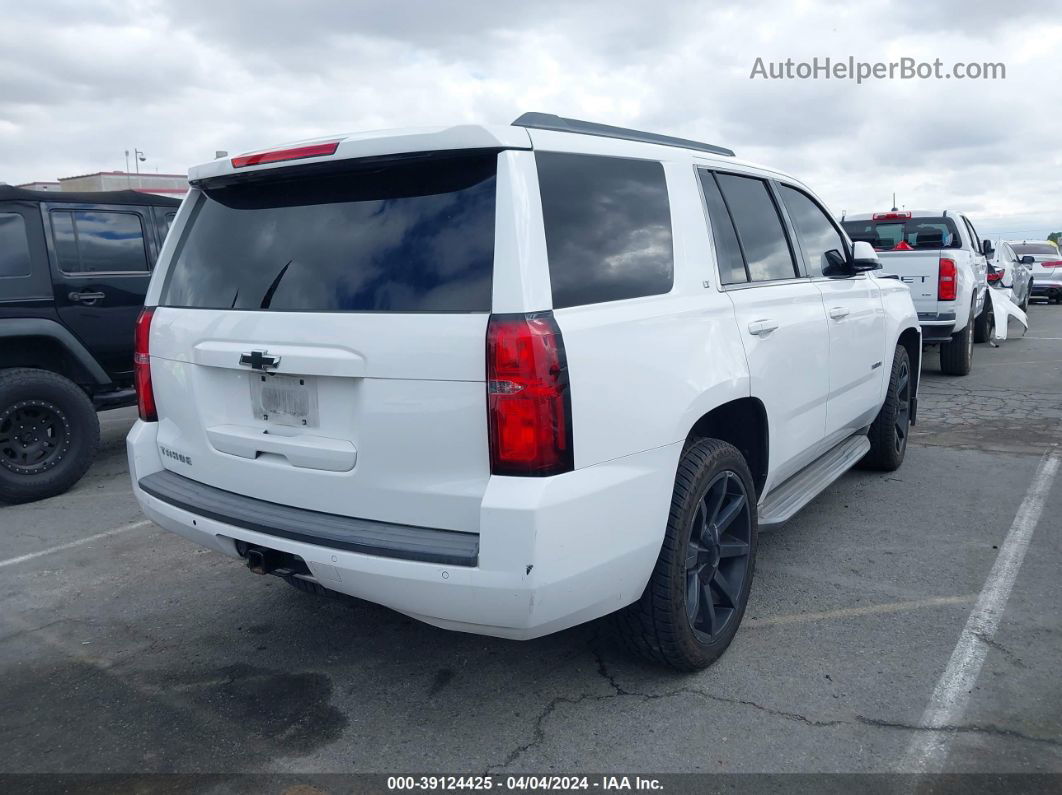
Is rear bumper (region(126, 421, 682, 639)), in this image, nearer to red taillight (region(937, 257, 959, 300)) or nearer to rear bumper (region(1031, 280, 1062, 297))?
red taillight (region(937, 257, 959, 300))

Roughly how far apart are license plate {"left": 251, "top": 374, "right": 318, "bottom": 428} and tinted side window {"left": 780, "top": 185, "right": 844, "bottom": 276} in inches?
109

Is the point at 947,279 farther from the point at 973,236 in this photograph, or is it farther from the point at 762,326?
the point at 762,326

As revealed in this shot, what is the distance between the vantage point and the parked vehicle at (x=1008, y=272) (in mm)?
13797

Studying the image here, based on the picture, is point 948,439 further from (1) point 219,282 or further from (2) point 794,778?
(1) point 219,282

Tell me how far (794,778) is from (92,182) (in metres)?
23.0

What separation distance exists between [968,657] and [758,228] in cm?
200

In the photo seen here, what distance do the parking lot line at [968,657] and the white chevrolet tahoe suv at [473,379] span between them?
0.77m

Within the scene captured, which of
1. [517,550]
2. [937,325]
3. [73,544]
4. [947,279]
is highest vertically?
[947,279]

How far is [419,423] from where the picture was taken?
259 cm

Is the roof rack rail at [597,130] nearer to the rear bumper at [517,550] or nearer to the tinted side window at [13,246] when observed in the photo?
the rear bumper at [517,550]

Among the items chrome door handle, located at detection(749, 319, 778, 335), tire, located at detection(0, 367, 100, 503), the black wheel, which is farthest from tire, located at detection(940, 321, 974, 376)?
tire, located at detection(0, 367, 100, 503)

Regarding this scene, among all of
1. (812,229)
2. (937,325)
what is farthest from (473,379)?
(937,325)

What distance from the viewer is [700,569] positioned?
3.31 metres

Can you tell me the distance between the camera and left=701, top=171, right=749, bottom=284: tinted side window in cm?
355
